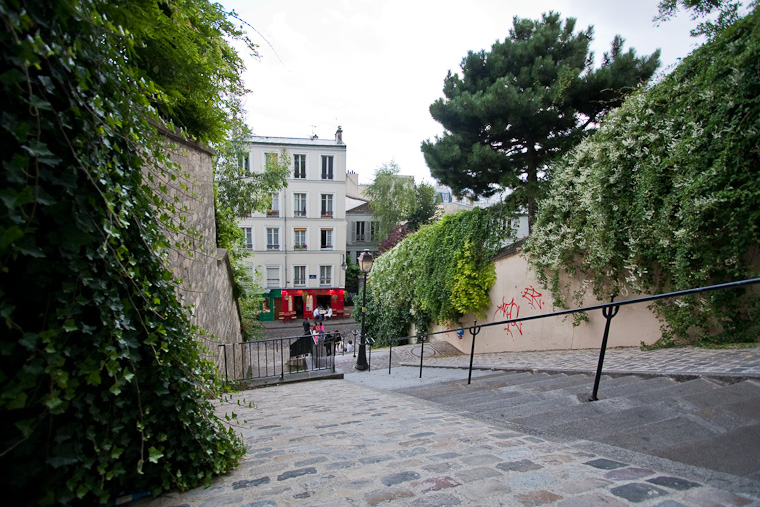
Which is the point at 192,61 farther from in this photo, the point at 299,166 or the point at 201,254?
the point at 299,166

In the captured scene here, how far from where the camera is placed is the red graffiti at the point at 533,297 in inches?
361

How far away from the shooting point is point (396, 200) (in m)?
31.5

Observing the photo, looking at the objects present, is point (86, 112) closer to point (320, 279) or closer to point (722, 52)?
point (722, 52)

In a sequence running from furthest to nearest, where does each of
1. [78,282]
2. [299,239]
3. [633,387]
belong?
[299,239] → [633,387] → [78,282]

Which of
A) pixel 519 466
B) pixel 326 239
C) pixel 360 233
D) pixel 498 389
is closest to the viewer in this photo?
pixel 519 466

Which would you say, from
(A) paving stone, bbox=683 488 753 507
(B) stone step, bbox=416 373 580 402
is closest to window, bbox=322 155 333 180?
(B) stone step, bbox=416 373 580 402

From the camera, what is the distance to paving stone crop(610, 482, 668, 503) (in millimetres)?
1829

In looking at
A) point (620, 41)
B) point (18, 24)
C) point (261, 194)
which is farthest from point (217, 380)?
point (261, 194)

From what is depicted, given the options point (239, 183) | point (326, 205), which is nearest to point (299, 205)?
point (326, 205)

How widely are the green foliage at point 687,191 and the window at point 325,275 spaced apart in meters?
22.7

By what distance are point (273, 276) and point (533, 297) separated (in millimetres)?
21675

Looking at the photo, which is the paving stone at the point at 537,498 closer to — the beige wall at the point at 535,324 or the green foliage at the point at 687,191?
the green foliage at the point at 687,191

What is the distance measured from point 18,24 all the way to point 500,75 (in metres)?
9.76

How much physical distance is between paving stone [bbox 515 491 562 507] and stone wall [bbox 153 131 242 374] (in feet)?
11.7
